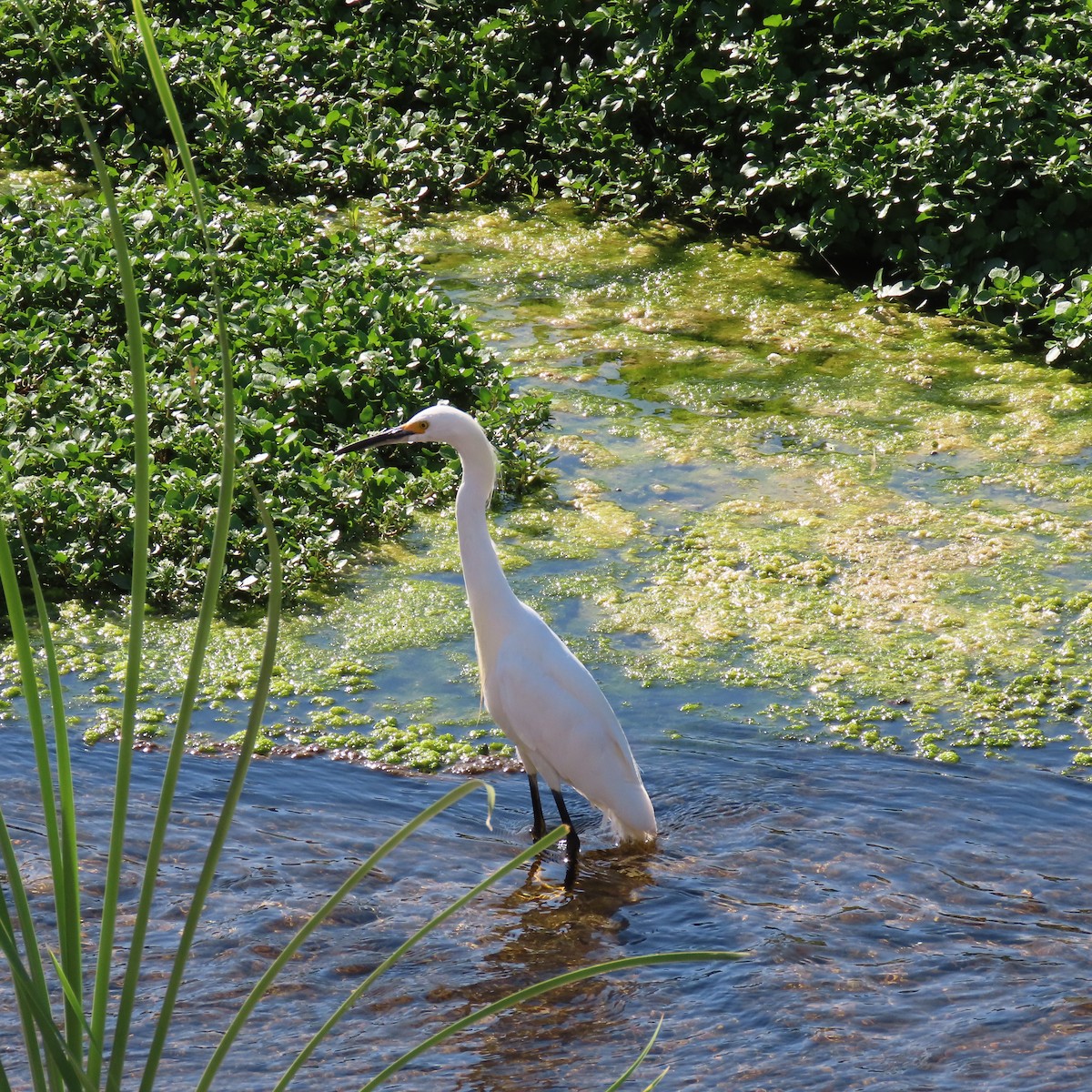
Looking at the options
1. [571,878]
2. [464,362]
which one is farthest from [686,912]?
[464,362]

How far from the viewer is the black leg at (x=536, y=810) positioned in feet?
11.6

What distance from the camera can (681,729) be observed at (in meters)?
3.95

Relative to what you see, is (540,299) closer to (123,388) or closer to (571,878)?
(123,388)

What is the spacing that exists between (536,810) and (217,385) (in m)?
2.34

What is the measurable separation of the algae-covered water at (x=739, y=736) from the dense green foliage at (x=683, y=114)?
2.29 ft

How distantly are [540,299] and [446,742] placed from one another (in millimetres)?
3522

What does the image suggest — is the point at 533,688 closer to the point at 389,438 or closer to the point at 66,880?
the point at 389,438

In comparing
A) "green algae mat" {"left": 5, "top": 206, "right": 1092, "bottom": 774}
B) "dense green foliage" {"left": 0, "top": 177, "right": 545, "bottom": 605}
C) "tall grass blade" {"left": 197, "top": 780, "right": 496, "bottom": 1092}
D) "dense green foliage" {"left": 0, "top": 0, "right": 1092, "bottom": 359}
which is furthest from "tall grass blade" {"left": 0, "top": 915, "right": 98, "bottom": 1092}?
"dense green foliage" {"left": 0, "top": 0, "right": 1092, "bottom": 359}

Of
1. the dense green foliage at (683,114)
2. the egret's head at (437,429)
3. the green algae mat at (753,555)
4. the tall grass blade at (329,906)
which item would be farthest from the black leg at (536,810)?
the dense green foliage at (683,114)

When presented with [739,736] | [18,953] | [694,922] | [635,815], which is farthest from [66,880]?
[739,736]

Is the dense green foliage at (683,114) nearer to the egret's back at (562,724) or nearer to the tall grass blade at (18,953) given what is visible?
the egret's back at (562,724)

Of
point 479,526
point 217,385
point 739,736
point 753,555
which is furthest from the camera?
point 217,385

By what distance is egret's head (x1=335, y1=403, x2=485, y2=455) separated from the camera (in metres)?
3.54

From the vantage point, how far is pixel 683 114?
7.43 m
